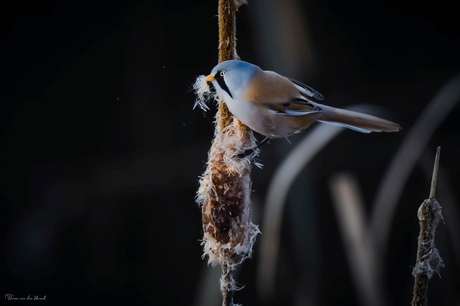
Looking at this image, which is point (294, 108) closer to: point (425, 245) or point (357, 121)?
point (357, 121)

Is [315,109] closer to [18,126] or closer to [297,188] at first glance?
[297,188]

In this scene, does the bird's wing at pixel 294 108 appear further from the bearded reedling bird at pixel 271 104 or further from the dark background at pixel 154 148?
the dark background at pixel 154 148

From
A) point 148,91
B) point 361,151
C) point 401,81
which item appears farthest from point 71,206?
point 401,81

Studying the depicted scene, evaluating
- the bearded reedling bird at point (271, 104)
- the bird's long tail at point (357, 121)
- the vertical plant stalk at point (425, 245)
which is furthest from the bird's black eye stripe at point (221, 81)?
the vertical plant stalk at point (425, 245)

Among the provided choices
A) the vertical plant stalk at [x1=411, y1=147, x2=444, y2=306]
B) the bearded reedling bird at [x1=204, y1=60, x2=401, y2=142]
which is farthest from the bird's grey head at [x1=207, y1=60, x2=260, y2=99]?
the vertical plant stalk at [x1=411, y1=147, x2=444, y2=306]

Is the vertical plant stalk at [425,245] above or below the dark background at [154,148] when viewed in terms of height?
below

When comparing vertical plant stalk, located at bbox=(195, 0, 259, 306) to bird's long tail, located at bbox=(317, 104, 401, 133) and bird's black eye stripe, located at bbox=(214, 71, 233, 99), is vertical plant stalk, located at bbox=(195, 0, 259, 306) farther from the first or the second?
bird's long tail, located at bbox=(317, 104, 401, 133)
